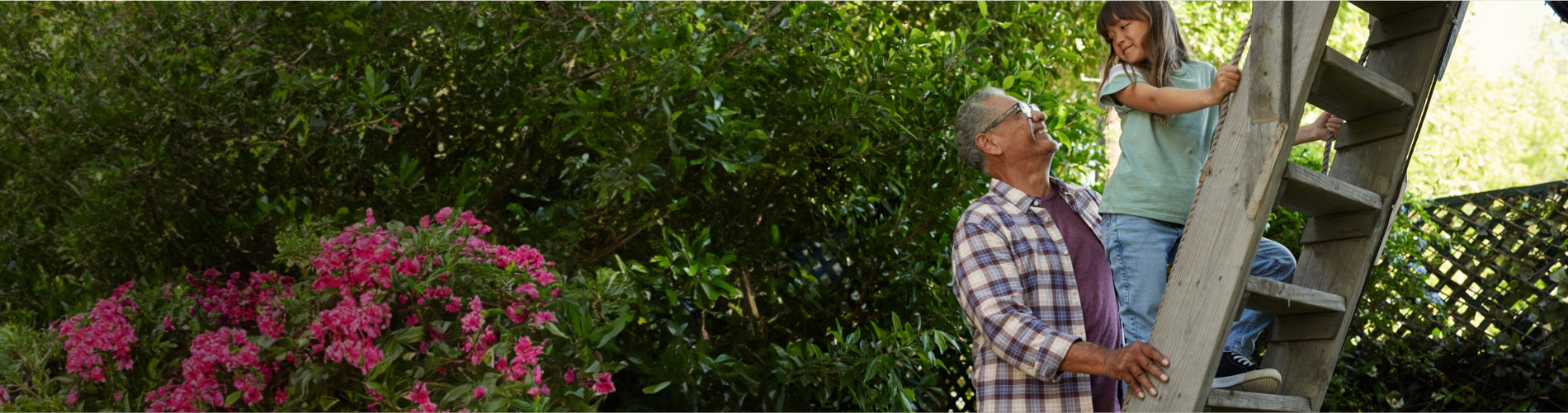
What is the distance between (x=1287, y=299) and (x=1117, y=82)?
511 millimetres

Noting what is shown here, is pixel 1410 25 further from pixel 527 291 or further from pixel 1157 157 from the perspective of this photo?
pixel 527 291

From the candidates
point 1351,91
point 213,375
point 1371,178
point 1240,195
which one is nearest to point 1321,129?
point 1371,178

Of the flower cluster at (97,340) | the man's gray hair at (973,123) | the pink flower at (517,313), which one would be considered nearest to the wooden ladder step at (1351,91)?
the man's gray hair at (973,123)

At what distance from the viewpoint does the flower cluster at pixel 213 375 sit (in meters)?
2.37

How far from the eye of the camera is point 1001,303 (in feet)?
5.83

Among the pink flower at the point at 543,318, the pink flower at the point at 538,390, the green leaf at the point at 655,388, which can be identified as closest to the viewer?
the pink flower at the point at 538,390

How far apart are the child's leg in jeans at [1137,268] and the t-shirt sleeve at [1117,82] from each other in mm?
224

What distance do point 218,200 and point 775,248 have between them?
1.56 metres

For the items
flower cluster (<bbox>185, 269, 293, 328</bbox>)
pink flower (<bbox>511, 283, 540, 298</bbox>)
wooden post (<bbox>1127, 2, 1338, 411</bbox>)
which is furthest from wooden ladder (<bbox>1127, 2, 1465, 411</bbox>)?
flower cluster (<bbox>185, 269, 293, 328</bbox>)

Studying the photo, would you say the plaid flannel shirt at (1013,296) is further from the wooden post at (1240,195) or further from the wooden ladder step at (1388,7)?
the wooden ladder step at (1388,7)

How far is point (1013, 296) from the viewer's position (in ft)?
5.86

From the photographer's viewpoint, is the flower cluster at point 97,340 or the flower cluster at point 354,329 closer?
the flower cluster at point 354,329

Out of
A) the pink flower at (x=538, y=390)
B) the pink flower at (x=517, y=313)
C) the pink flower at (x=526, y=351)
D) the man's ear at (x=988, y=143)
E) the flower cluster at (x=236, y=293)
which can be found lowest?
the flower cluster at (x=236, y=293)

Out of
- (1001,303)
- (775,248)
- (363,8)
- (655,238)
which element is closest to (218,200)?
(363,8)
